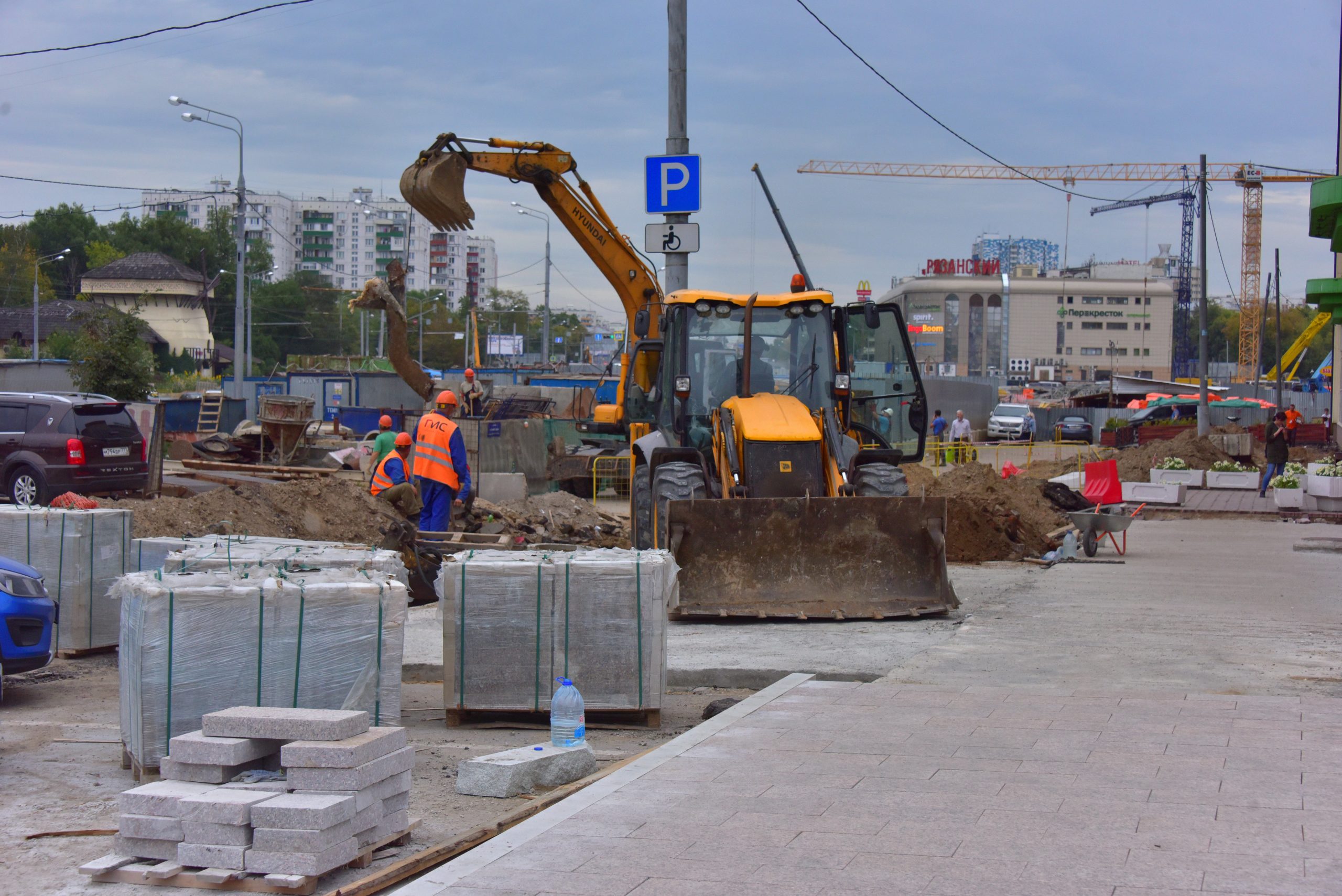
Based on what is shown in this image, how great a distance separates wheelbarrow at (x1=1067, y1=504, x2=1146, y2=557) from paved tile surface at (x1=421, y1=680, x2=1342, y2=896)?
8973 mm

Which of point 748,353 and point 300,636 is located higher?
point 748,353

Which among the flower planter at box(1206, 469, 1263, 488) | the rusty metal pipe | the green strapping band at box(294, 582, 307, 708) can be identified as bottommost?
the flower planter at box(1206, 469, 1263, 488)

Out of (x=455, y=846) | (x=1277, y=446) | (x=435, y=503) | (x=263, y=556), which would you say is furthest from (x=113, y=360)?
(x=455, y=846)

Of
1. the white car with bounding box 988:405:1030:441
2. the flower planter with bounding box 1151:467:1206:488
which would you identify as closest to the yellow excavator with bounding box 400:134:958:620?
the flower planter with bounding box 1151:467:1206:488

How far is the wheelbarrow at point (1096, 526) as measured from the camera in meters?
15.7

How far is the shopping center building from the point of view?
131500mm

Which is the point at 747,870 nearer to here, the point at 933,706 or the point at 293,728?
the point at 293,728

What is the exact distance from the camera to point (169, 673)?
18.8 feet

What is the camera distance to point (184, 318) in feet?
293

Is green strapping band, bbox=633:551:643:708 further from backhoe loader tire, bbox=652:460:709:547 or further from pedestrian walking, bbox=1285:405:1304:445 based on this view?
pedestrian walking, bbox=1285:405:1304:445

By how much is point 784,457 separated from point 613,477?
49.5 feet

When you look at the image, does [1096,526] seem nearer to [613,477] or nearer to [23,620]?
[613,477]

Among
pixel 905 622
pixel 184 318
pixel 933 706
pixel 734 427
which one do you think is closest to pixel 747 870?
pixel 933 706

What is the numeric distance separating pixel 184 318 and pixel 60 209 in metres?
30.3
